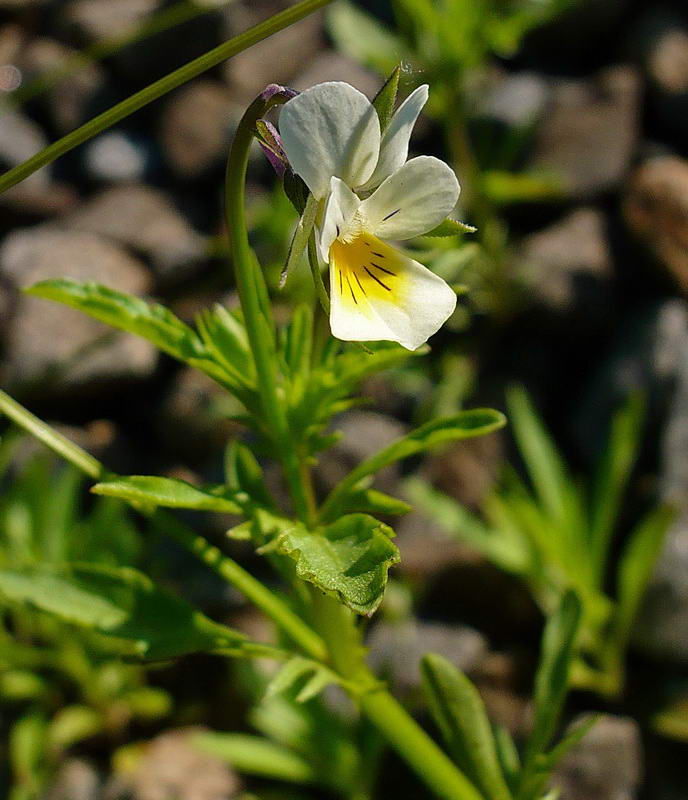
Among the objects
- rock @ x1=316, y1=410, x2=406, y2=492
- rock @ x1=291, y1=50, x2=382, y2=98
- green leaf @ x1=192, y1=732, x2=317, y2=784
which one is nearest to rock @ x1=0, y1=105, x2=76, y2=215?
rock @ x1=291, y1=50, x2=382, y2=98

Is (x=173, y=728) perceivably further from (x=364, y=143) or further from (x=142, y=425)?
(x=364, y=143)

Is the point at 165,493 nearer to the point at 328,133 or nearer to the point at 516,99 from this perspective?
the point at 328,133

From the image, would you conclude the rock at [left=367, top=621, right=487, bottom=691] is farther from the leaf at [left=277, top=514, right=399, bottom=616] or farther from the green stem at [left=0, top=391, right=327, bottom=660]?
the leaf at [left=277, top=514, right=399, bottom=616]

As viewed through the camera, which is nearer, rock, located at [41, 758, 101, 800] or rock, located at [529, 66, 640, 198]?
rock, located at [41, 758, 101, 800]

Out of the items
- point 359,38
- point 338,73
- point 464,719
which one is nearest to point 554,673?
point 464,719

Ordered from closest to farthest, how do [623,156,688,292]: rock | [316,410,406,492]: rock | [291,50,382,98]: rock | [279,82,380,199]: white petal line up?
[279,82,380,199]: white petal
[316,410,406,492]: rock
[623,156,688,292]: rock
[291,50,382,98]: rock

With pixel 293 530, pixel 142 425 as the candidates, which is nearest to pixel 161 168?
pixel 142 425

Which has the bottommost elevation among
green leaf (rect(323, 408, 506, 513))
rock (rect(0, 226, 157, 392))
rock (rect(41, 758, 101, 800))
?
rock (rect(41, 758, 101, 800))
